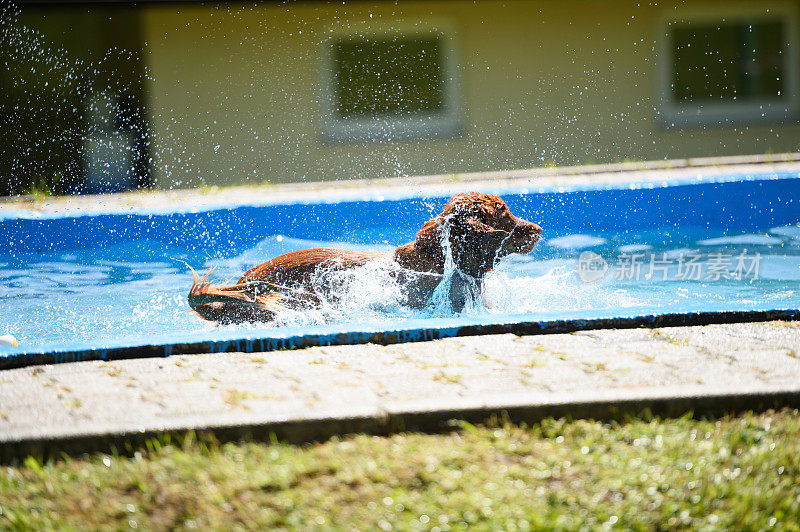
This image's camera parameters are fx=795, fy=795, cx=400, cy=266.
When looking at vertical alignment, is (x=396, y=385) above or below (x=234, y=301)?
below

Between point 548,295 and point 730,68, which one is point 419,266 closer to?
point 548,295

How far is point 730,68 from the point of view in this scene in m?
14.3

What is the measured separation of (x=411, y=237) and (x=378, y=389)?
5.20 m

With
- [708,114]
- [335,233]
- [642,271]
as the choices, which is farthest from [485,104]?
[642,271]

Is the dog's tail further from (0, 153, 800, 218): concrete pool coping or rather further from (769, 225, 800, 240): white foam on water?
(769, 225, 800, 240): white foam on water

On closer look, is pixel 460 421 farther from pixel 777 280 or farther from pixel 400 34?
pixel 400 34

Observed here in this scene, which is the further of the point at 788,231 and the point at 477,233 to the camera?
the point at 788,231

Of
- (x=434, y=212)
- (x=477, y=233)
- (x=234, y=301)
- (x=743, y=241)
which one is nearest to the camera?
(x=477, y=233)

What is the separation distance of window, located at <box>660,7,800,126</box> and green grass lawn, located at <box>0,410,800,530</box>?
11.5 m

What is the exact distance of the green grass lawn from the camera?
219 centimetres

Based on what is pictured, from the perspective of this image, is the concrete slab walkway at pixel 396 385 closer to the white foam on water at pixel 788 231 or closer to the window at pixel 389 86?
the white foam on water at pixel 788 231

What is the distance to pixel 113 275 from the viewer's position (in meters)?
7.37

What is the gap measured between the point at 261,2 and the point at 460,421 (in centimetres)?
1105

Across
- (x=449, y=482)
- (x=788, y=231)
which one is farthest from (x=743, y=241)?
(x=449, y=482)
